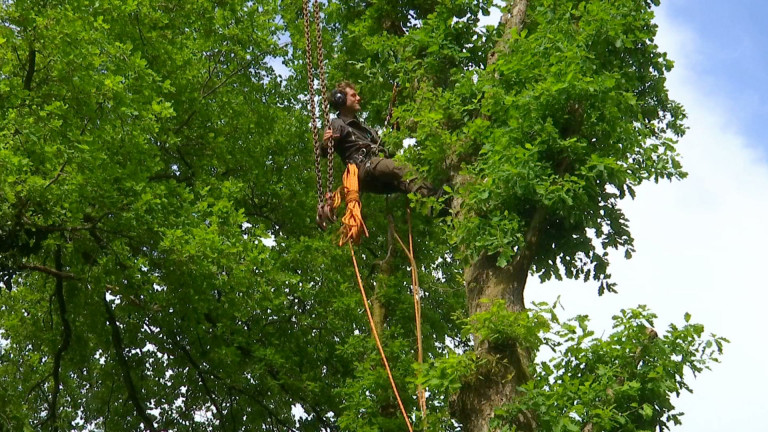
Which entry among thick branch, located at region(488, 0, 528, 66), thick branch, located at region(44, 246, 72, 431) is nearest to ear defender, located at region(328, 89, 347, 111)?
thick branch, located at region(488, 0, 528, 66)

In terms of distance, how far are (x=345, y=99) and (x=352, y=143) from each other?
1.62 ft

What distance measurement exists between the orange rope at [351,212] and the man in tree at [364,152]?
96 millimetres

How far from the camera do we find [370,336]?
1206cm

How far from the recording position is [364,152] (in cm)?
964

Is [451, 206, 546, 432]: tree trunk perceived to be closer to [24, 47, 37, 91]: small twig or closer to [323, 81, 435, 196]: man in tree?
[323, 81, 435, 196]: man in tree

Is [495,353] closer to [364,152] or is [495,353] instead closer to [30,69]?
[364,152]

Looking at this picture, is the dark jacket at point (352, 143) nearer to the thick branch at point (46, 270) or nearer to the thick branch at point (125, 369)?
the thick branch at point (46, 270)

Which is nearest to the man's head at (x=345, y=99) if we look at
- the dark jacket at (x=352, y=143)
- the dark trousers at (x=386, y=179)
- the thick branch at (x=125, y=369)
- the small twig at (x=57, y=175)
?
the dark jacket at (x=352, y=143)

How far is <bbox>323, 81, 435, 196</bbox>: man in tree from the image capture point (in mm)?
9227

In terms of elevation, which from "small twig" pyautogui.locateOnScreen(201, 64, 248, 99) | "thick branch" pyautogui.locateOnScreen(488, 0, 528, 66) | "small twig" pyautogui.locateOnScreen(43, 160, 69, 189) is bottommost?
"thick branch" pyautogui.locateOnScreen(488, 0, 528, 66)

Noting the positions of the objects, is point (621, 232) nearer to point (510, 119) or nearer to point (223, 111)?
point (510, 119)

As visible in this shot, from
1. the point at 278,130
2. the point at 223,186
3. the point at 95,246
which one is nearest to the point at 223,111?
the point at 278,130

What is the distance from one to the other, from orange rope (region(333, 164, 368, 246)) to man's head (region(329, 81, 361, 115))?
28.4 inches

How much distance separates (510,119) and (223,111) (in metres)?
6.75
